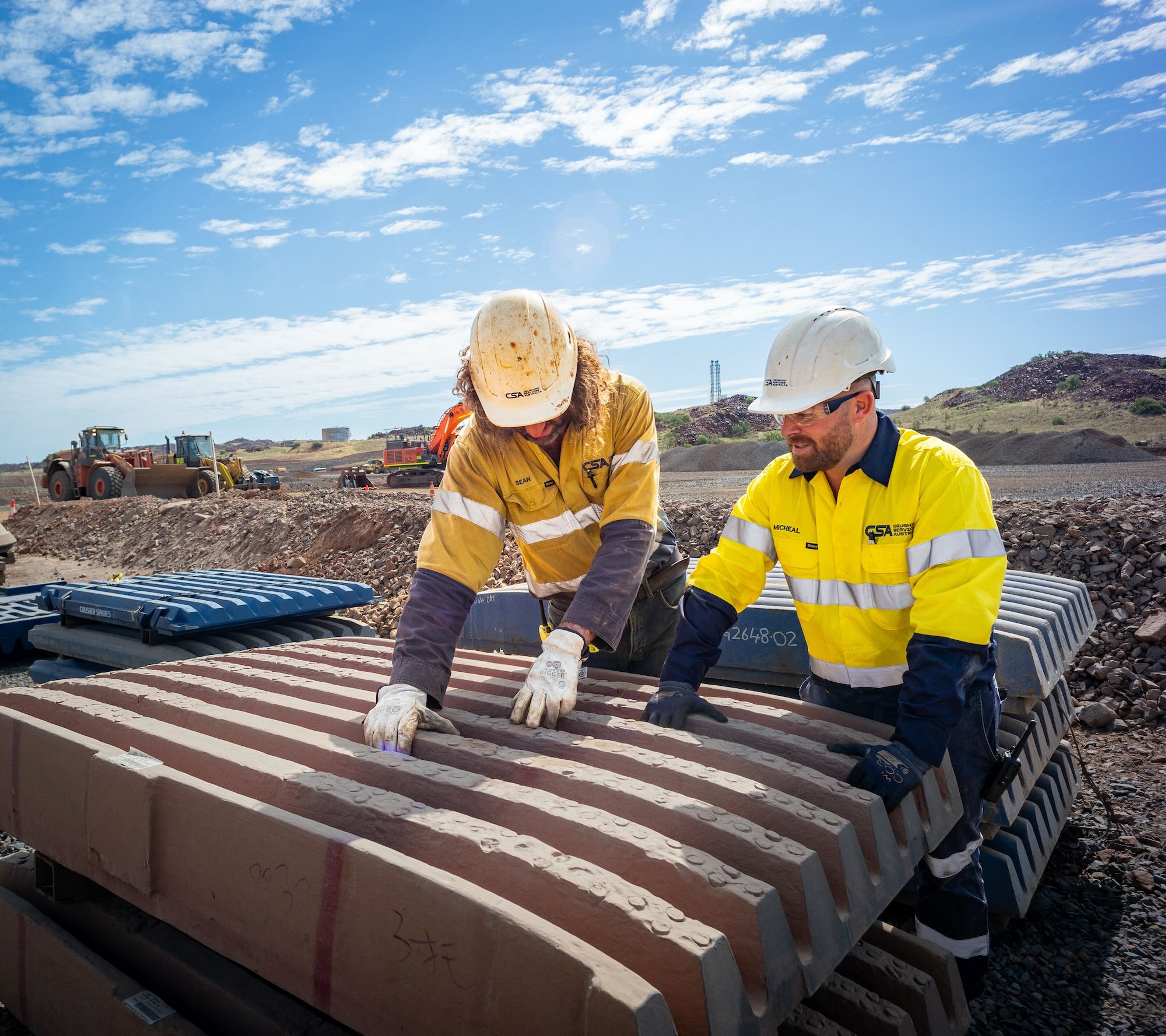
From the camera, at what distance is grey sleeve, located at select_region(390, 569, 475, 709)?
8.23 ft

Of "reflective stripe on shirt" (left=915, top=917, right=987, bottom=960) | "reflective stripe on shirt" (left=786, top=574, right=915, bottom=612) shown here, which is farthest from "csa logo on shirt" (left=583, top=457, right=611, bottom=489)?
"reflective stripe on shirt" (left=915, top=917, right=987, bottom=960)

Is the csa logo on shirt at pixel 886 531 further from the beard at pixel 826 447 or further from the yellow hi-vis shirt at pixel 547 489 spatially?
the yellow hi-vis shirt at pixel 547 489

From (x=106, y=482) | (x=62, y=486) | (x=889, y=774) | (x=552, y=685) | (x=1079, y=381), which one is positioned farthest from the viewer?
(x=1079, y=381)

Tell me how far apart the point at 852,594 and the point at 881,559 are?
0.18 m

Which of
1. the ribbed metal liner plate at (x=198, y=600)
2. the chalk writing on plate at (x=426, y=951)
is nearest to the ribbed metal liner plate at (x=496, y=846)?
the chalk writing on plate at (x=426, y=951)

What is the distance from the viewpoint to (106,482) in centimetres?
2216

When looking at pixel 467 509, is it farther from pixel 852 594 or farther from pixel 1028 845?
pixel 1028 845

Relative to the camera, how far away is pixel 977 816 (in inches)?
100

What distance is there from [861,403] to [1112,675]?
13.4ft

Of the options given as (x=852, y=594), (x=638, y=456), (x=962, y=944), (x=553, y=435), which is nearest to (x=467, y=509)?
(x=553, y=435)

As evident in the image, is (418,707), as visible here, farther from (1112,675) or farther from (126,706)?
(1112,675)

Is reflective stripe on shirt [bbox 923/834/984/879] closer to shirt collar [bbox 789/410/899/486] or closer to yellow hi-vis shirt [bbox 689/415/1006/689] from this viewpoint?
yellow hi-vis shirt [bbox 689/415/1006/689]

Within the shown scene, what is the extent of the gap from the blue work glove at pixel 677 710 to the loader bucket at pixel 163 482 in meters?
23.1

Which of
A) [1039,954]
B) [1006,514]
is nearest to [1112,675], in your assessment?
[1006,514]
